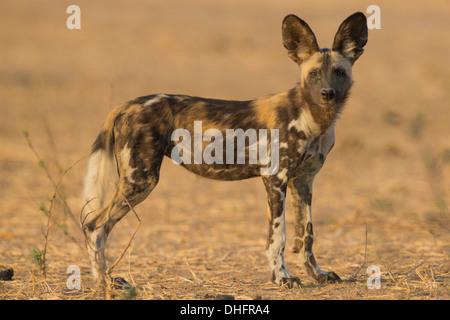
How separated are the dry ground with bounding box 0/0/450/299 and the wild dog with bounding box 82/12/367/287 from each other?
252 millimetres

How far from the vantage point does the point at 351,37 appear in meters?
5.18

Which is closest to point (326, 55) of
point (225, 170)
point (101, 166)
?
point (225, 170)

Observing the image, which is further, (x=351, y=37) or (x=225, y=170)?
(x=225, y=170)

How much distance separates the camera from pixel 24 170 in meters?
11.2

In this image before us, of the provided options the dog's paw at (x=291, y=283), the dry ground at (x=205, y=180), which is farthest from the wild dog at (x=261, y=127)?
the dry ground at (x=205, y=180)

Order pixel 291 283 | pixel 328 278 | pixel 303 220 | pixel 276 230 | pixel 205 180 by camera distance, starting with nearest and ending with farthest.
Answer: pixel 291 283 < pixel 276 230 < pixel 328 278 < pixel 303 220 < pixel 205 180

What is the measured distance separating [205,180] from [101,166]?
1.16 m

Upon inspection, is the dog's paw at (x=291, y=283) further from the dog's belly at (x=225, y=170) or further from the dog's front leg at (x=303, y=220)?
the dog's belly at (x=225, y=170)

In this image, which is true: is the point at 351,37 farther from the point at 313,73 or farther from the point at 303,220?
the point at 303,220

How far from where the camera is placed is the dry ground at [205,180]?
5.55 meters

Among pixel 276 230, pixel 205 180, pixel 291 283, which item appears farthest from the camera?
pixel 205 180
